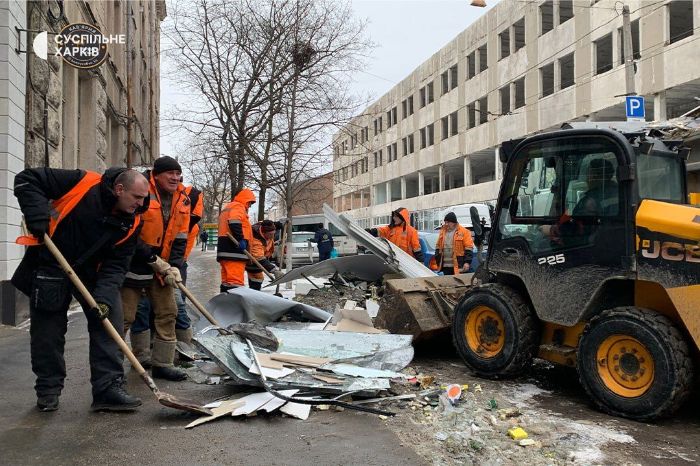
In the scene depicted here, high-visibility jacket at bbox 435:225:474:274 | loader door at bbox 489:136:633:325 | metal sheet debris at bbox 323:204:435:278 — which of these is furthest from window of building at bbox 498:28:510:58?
loader door at bbox 489:136:633:325

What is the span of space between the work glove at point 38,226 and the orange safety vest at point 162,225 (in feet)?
3.57

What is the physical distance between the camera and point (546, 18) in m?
30.5

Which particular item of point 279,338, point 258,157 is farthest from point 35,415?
point 258,157

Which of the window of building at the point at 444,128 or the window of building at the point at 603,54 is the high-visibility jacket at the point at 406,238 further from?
the window of building at the point at 444,128

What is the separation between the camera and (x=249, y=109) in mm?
14938

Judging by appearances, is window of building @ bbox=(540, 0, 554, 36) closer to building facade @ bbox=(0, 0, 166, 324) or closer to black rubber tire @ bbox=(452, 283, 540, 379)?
building facade @ bbox=(0, 0, 166, 324)

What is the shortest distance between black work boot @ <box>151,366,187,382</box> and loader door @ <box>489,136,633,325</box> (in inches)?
115

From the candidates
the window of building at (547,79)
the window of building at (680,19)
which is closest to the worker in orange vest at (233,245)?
the window of building at (680,19)

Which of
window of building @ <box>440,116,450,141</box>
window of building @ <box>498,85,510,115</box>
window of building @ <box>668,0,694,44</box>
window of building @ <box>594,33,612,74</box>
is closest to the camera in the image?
window of building @ <box>668,0,694,44</box>

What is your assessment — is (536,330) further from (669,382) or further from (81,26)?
(81,26)

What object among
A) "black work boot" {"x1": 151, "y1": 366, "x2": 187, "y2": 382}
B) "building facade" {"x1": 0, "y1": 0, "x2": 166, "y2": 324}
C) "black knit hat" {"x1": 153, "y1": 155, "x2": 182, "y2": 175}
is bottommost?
"black work boot" {"x1": 151, "y1": 366, "x2": 187, "y2": 382}

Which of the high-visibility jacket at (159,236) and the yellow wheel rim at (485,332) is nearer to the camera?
the high-visibility jacket at (159,236)

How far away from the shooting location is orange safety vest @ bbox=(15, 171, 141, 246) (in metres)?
4.06

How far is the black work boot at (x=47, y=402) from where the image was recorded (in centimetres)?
417
